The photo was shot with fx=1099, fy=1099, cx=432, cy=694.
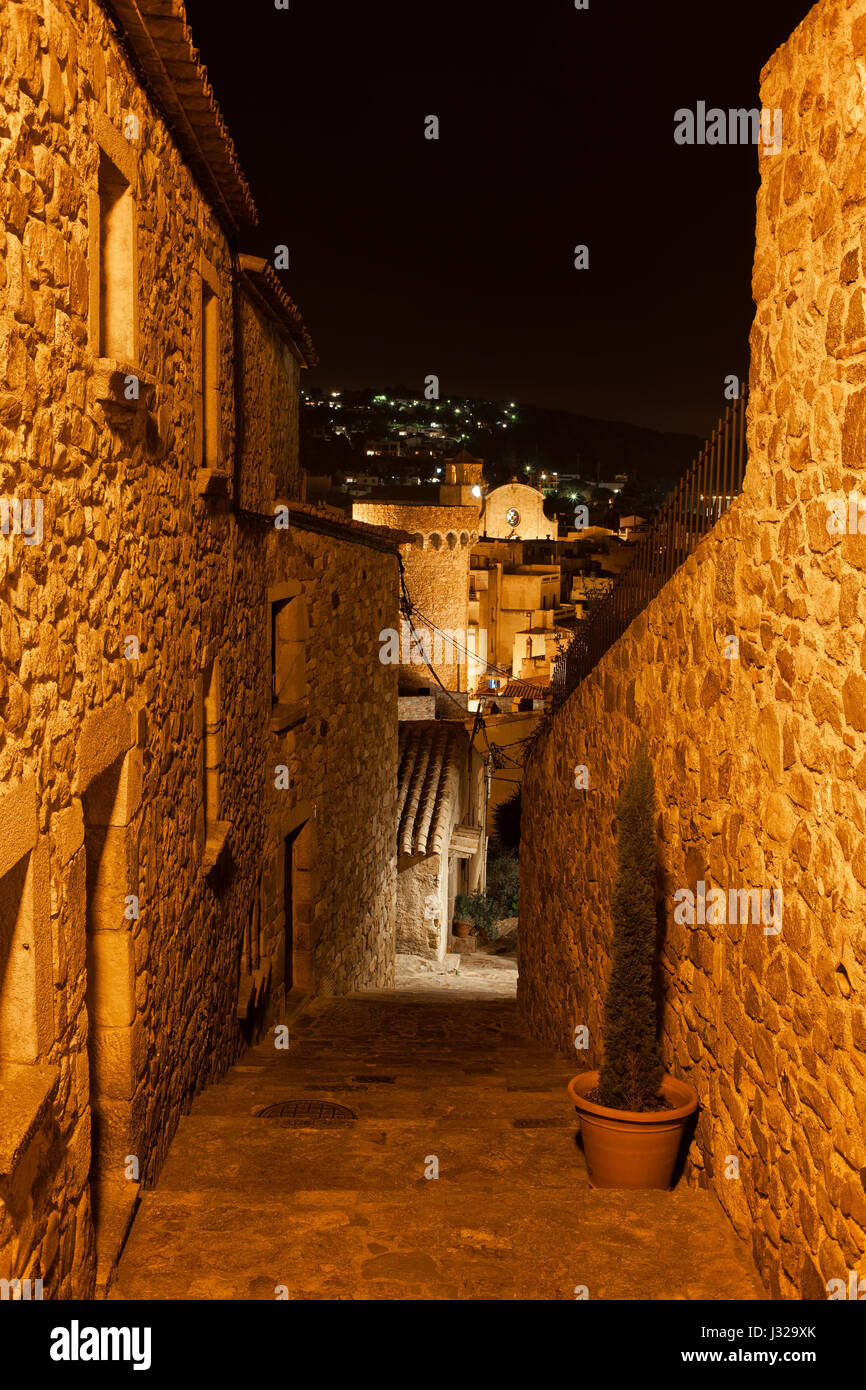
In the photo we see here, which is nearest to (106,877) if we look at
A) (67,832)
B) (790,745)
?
(67,832)

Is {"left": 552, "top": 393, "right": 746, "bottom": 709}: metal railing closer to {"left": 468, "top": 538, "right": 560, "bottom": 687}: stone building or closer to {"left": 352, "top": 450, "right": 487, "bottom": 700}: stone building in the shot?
{"left": 352, "top": 450, "right": 487, "bottom": 700}: stone building

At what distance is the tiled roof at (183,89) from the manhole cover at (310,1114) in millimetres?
5315

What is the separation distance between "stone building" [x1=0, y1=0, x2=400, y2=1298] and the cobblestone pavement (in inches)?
12.8

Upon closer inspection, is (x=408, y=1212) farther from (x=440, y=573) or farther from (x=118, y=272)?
(x=440, y=573)

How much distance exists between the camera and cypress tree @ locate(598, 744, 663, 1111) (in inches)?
200

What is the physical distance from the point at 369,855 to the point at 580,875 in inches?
227

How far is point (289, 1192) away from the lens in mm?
5133

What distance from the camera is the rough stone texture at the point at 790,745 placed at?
11.0 ft

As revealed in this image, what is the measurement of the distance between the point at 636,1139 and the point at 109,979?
2.46 meters

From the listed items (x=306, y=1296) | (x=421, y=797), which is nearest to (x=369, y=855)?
(x=421, y=797)

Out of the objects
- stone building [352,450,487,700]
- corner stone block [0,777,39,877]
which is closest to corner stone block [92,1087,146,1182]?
corner stone block [0,777,39,877]

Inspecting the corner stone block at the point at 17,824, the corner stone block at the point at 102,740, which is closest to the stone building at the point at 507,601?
the corner stone block at the point at 102,740

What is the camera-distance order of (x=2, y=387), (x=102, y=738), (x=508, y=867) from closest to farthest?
(x=2, y=387), (x=102, y=738), (x=508, y=867)
